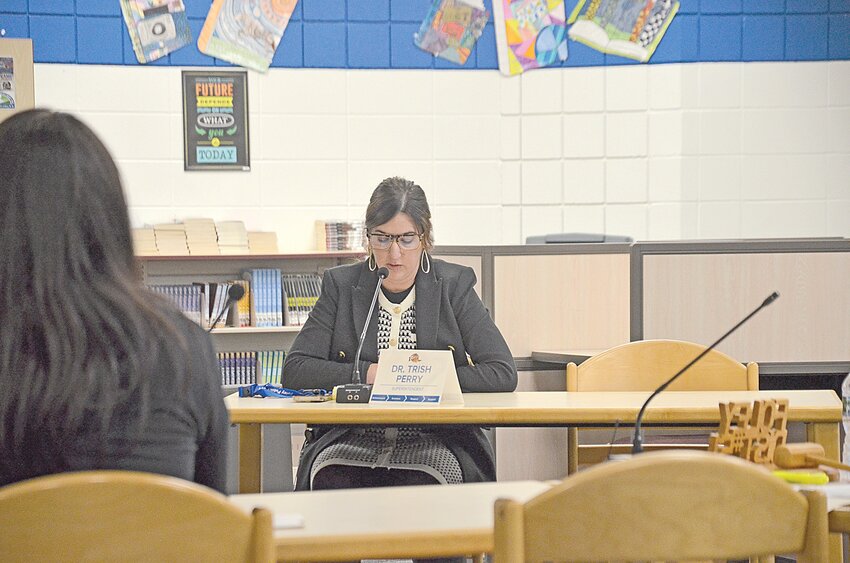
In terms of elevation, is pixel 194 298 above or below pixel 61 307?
below

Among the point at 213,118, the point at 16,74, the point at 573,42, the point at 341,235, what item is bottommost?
the point at 341,235

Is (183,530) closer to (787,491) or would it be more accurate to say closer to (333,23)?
(787,491)

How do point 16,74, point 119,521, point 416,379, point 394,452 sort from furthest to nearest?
point 16,74 → point 394,452 → point 416,379 → point 119,521

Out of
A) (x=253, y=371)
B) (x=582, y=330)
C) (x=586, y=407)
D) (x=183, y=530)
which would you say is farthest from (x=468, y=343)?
(x=253, y=371)

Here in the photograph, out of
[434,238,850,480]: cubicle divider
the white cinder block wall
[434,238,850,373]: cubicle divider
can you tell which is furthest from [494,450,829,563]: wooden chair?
the white cinder block wall

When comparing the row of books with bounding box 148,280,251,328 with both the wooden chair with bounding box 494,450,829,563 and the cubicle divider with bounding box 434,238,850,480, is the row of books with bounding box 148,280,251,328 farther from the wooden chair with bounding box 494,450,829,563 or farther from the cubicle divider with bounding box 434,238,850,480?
the wooden chair with bounding box 494,450,829,563

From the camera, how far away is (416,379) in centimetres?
274

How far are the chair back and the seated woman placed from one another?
0.25 metres

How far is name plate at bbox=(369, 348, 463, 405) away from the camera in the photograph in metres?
2.72

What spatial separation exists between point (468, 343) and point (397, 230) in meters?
0.42

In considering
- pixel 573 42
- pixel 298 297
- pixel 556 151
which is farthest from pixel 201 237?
pixel 573 42

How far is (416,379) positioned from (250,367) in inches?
132

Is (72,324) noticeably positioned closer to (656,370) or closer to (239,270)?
(656,370)

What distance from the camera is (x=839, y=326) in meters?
4.08
